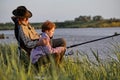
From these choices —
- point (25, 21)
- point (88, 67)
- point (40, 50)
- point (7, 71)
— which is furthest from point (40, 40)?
point (7, 71)

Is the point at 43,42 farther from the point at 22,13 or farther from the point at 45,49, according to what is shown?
the point at 22,13

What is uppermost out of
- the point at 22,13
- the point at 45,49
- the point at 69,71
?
the point at 22,13

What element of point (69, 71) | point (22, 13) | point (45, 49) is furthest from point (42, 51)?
point (69, 71)

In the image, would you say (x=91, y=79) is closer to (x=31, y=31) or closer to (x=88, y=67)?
(x=88, y=67)

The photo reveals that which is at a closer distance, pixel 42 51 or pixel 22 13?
pixel 42 51

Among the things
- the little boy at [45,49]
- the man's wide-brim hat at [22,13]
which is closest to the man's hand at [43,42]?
the little boy at [45,49]

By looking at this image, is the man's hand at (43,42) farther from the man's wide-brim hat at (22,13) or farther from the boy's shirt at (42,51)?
the man's wide-brim hat at (22,13)

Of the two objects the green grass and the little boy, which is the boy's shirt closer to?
the little boy

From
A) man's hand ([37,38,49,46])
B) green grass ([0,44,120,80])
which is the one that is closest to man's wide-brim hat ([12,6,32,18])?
man's hand ([37,38,49,46])

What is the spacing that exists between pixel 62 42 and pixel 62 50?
16cm

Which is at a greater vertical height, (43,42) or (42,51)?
(43,42)

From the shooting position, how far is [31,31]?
6.19 meters

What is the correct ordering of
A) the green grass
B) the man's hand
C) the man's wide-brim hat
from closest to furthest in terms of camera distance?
the green grass → the man's hand → the man's wide-brim hat

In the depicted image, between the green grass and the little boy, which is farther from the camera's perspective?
the little boy
